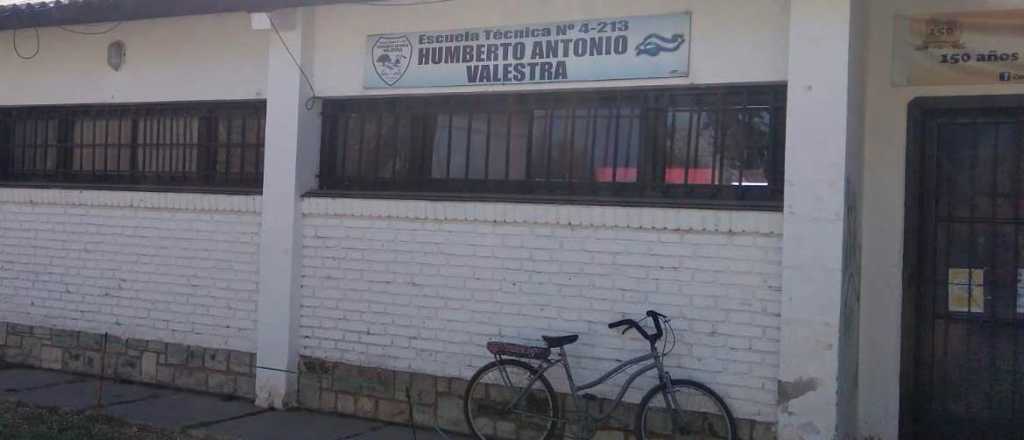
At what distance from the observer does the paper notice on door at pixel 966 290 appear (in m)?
7.05

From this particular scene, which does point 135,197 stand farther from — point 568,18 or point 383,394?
point 568,18

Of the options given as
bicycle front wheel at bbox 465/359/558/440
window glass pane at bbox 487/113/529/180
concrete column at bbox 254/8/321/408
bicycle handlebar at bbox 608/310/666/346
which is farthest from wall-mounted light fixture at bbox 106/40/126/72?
bicycle handlebar at bbox 608/310/666/346

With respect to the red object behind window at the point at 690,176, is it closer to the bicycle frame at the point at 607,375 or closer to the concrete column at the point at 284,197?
the bicycle frame at the point at 607,375

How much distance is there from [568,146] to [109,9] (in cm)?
434

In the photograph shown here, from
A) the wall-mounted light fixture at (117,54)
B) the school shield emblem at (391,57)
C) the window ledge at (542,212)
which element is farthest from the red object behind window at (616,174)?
the wall-mounted light fixture at (117,54)

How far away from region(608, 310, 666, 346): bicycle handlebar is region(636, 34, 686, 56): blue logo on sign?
1805 mm

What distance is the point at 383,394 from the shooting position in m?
8.32

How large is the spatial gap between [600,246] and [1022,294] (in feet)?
9.23

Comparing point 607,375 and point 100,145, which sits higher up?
point 100,145

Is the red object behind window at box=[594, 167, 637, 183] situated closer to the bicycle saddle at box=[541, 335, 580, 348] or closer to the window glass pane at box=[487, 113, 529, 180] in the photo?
the window glass pane at box=[487, 113, 529, 180]

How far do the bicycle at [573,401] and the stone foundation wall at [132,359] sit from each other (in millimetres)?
2395

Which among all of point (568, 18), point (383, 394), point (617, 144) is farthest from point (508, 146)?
point (383, 394)

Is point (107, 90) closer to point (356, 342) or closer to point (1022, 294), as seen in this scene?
point (356, 342)

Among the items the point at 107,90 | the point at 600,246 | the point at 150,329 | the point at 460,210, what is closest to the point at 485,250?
the point at 460,210
